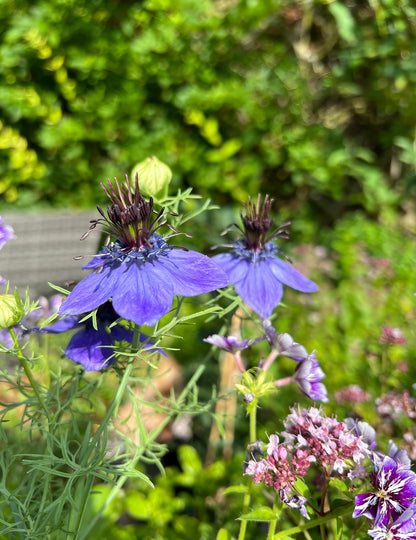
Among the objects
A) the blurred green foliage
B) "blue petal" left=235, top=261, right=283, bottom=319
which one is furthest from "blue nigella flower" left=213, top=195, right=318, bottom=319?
the blurred green foliage

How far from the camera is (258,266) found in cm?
63

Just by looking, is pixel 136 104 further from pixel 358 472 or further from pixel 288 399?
pixel 358 472

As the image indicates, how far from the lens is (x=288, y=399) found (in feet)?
3.47

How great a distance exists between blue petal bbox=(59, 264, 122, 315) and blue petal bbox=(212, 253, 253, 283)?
0.48 ft

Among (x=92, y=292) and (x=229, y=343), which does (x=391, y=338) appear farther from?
(x=92, y=292)

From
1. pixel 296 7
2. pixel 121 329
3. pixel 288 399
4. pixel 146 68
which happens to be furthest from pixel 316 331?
pixel 296 7

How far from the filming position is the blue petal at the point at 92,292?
1.54 feet

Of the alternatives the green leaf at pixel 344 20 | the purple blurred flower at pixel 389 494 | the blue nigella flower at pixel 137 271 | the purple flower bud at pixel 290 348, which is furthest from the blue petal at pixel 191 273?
the green leaf at pixel 344 20

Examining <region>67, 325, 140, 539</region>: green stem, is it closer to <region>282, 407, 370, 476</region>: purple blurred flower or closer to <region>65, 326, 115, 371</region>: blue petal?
<region>65, 326, 115, 371</region>: blue petal

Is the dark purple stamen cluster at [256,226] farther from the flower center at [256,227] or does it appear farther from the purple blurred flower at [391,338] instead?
the purple blurred flower at [391,338]

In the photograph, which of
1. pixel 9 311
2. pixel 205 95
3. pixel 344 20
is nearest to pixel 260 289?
pixel 9 311

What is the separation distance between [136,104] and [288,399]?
1.31 metres

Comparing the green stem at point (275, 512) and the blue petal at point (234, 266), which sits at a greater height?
the blue petal at point (234, 266)

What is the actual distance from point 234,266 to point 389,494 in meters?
0.30
